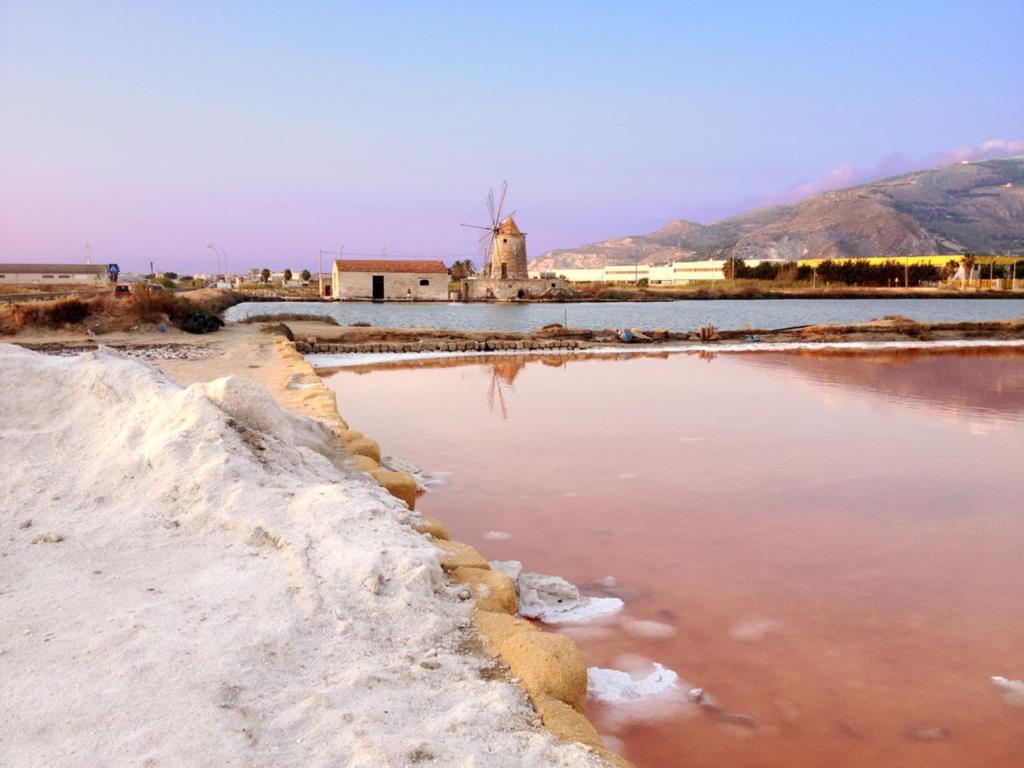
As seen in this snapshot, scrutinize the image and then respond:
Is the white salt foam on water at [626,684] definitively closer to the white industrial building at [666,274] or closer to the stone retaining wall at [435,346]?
the stone retaining wall at [435,346]

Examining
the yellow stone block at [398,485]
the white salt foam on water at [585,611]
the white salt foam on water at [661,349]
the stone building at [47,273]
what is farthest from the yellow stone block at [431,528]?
the stone building at [47,273]

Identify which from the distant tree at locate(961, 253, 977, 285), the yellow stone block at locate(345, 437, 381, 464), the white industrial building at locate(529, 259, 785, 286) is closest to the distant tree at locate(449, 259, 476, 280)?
the white industrial building at locate(529, 259, 785, 286)

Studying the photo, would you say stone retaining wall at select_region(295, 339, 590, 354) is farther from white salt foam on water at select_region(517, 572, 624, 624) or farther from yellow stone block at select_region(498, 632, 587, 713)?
yellow stone block at select_region(498, 632, 587, 713)

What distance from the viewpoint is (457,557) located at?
9.48 feet

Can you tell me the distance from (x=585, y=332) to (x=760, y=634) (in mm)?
14750

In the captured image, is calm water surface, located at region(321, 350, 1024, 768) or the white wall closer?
calm water surface, located at region(321, 350, 1024, 768)

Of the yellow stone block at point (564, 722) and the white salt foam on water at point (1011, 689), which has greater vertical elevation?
the yellow stone block at point (564, 722)

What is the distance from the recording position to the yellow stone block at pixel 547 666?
2.07m

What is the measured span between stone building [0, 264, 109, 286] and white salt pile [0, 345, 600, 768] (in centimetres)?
5673

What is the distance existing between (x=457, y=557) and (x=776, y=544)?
2.03 meters

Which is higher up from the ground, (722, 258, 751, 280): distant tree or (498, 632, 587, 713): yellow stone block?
(722, 258, 751, 280): distant tree

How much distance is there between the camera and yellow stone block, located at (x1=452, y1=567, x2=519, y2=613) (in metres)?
2.58

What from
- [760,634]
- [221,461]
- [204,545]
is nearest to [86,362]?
[221,461]

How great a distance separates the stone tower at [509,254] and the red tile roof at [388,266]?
4751 millimetres
